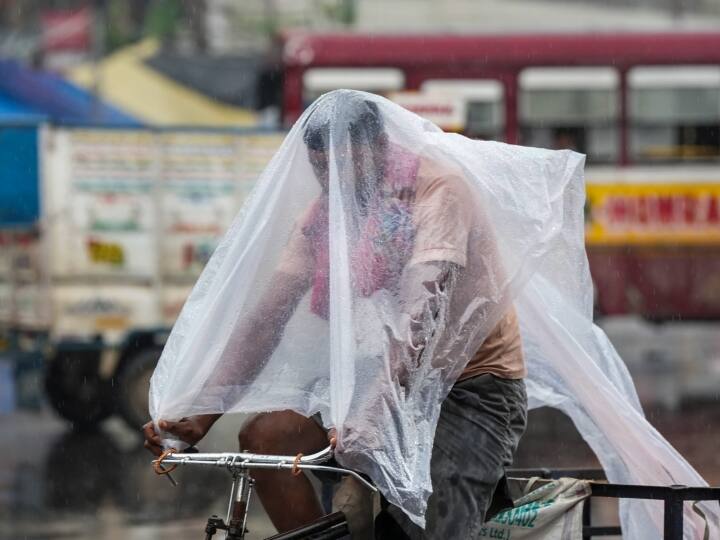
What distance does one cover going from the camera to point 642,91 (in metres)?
13.0

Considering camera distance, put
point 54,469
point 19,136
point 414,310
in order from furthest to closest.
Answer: point 19,136
point 54,469
point 414,310

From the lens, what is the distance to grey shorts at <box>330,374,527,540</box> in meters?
2.98

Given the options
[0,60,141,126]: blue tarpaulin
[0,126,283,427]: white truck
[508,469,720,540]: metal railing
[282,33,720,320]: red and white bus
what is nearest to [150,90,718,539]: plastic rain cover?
[508,469,720,540]: metal railing

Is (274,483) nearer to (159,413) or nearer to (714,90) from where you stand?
(159,413)

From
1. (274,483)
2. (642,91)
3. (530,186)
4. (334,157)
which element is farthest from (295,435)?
(642,91)

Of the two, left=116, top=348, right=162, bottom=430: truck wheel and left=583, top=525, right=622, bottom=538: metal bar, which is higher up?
left=583, top=525, right=622, bottom=538: metal bar

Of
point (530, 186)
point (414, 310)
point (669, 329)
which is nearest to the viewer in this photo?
point (414, 310)

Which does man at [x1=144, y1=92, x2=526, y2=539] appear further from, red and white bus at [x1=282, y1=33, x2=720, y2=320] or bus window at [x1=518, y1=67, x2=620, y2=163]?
bus window at [x1=518, y1=67, x2=620, y2=163]

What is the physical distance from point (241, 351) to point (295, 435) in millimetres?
245

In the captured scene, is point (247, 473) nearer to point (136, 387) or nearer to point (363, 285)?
point (363, 285)

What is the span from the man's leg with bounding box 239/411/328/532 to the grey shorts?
20cm

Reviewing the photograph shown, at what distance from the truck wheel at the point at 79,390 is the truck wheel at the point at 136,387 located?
316 millimetres

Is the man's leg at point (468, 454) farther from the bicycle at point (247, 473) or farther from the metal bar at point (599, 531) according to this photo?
the metal bar at point (599, 531)

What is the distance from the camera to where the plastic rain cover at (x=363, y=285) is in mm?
2873
